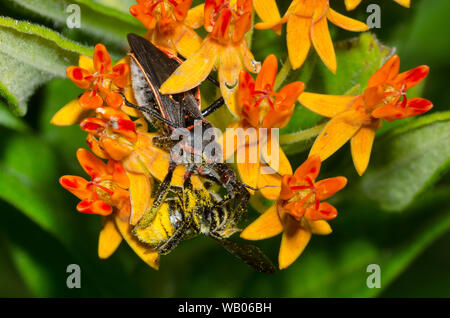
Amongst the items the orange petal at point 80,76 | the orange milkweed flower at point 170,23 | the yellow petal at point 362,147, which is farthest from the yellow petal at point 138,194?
the yellow petal at point 362,147

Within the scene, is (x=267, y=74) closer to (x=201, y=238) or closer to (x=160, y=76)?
(x=160, y=76)

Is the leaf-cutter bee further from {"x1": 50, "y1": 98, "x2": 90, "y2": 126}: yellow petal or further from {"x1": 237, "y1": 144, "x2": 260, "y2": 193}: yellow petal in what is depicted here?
{"x1": 50, "y1": 98, "x2": 90, "y2": 126}: yellow petal

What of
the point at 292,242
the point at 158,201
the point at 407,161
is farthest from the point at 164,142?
the point at 407,161

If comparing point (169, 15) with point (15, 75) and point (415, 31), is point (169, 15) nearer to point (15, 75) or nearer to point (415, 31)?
point (15, 75)

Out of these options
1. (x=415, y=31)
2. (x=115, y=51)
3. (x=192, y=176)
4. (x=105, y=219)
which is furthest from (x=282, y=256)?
(x=415, y=31)

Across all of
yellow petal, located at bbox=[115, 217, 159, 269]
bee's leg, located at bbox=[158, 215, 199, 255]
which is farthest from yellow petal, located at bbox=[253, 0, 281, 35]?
yellow petal, located at bbox=[115, 217, 159, 269]
